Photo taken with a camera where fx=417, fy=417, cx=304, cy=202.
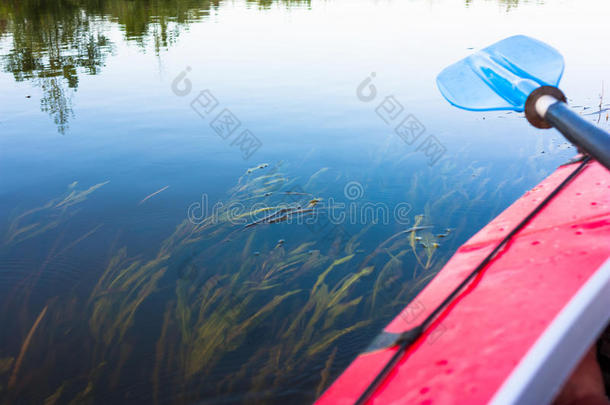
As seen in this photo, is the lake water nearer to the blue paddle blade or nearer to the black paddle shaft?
the blue paddle blade

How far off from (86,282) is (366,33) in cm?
878

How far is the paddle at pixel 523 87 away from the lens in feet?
4.81

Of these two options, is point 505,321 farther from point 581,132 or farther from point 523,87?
point 523,87

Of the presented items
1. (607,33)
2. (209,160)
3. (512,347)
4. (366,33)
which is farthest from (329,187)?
(607,33)

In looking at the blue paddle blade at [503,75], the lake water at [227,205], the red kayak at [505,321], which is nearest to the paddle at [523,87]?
the blue paddle blade at [503,75]

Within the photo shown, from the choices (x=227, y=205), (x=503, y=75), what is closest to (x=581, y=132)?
(x=503, y=75)

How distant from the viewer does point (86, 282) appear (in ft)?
8.62

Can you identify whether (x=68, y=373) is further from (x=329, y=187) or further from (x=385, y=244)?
(x=329, y=187)

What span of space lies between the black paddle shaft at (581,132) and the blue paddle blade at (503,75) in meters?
0.28

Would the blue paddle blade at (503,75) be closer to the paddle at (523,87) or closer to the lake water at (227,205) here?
the paddle at (523,87)

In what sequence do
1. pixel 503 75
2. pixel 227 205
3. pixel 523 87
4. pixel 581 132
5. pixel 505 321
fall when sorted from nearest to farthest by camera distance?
pixel 505 321
pixel 581 132
pixel 523 87
pixel 503 75
pixel 227 205

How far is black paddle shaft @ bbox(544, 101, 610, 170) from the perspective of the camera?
4.26 ft

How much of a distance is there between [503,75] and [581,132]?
1041 millimetres

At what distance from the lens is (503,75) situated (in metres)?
2.35
